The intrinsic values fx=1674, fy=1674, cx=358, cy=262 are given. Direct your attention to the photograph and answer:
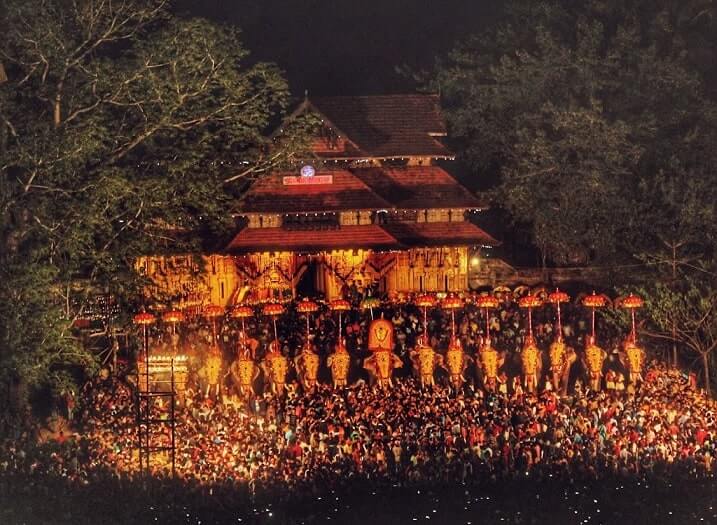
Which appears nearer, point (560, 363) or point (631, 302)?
point (560, 363)

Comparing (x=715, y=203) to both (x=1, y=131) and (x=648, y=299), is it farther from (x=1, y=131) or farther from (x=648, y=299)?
(x=1, y=131)

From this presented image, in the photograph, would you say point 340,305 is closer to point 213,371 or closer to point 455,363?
point 455,363

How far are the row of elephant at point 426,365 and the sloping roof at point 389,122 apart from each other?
32.5 ft

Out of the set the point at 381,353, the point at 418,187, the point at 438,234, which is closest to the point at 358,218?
the point at 418,187

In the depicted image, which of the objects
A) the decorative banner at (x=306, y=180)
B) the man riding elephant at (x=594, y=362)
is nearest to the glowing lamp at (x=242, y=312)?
the decorative banner at (x=306, y=180)

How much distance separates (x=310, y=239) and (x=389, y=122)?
14.9 ft

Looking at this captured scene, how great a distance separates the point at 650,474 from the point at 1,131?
1566 centimetres

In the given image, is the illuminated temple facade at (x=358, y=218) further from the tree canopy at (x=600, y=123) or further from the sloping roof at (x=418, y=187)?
the tree canopy at (x=600, y=123)

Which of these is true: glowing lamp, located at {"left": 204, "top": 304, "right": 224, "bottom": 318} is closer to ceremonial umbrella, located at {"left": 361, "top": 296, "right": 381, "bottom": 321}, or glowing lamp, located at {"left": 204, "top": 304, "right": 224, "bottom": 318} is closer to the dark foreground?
ceremonial umbrella, located at {"left": 361, "top": 296, "right": 381, "bottom": 321}

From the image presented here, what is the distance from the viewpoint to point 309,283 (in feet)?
157

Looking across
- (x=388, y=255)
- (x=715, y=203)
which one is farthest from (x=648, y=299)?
(x=388, y=255)

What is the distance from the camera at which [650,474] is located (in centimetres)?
3450

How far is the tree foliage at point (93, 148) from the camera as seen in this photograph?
3488 cm

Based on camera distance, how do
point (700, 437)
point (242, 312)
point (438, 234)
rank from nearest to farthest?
point (700, 437) < point (242, 312) < point (438, 234)
